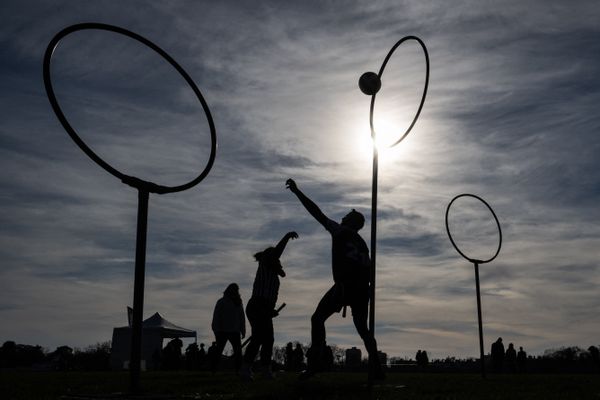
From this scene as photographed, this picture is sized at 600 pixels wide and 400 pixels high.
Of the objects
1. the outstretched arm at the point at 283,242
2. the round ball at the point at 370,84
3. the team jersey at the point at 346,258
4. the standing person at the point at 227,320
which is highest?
the round ball at the point at 370,84

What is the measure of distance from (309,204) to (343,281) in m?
1.30

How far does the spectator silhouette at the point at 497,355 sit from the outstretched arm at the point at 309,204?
99.6ft

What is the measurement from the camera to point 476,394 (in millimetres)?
8125

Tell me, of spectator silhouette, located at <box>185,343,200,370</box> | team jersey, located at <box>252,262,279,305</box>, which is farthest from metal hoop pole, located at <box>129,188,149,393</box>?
spectator silhouette, located at <box>185,343,200,370</box>

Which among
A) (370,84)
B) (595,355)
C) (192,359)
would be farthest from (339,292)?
(595,355)

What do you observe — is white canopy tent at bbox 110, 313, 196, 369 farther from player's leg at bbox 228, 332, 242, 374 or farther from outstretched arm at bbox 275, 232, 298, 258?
outstretched arm at bbox 275, 232, 298, 258

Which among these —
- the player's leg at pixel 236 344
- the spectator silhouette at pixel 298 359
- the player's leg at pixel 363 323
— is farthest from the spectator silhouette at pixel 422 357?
the player's leg at pixel 363 323

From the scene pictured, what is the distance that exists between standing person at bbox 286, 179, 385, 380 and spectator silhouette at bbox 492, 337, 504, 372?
29.6 m

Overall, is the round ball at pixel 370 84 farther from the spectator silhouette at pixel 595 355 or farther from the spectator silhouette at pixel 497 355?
the spectator silhouette at pixel 595 355

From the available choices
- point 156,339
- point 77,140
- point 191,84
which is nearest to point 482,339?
point 191,84

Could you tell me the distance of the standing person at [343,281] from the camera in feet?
33.0

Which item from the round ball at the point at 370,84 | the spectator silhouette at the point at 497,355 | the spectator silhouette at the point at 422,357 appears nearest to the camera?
Answer: the round ball at the point at 370,84

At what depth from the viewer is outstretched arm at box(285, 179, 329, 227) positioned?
1015cm

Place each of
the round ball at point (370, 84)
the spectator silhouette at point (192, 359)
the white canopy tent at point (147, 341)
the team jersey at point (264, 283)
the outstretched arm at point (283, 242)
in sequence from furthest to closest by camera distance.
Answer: the white canopy tent at point (147, 341), the spectator silhouette at point (192, 359), the team jersey at point (264, 283), the outstretched arm at point (283, 242), the round ball at point (370, 84)
